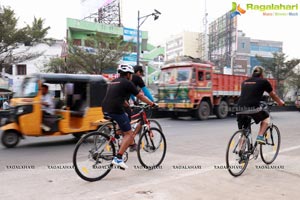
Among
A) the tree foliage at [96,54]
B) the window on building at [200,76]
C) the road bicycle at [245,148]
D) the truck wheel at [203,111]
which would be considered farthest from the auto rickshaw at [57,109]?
the tree foliage at [96,54]

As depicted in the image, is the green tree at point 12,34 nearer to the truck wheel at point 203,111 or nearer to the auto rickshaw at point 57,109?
the truck wheel at point 203,111

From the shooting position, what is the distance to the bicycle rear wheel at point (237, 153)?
203 inches

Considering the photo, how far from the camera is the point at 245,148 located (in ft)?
17.9

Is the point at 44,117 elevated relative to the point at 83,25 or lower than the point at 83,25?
lower

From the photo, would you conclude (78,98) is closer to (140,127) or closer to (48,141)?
(48,141)

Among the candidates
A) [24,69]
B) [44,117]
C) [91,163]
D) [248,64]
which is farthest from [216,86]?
[248,64]

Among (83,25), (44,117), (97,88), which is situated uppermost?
(83,25)

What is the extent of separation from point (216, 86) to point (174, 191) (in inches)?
528

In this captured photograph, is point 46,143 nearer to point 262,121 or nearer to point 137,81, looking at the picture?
point 137,81

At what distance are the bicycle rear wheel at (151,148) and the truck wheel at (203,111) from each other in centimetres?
1044

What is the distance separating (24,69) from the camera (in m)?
38.2

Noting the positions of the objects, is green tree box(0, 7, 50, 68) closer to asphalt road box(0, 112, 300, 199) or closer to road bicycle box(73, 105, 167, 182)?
asphalt road box(0, 112, 300, 199)

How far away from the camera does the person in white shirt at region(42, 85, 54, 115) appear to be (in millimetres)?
8320

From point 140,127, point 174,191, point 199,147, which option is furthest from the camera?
point 199,147
